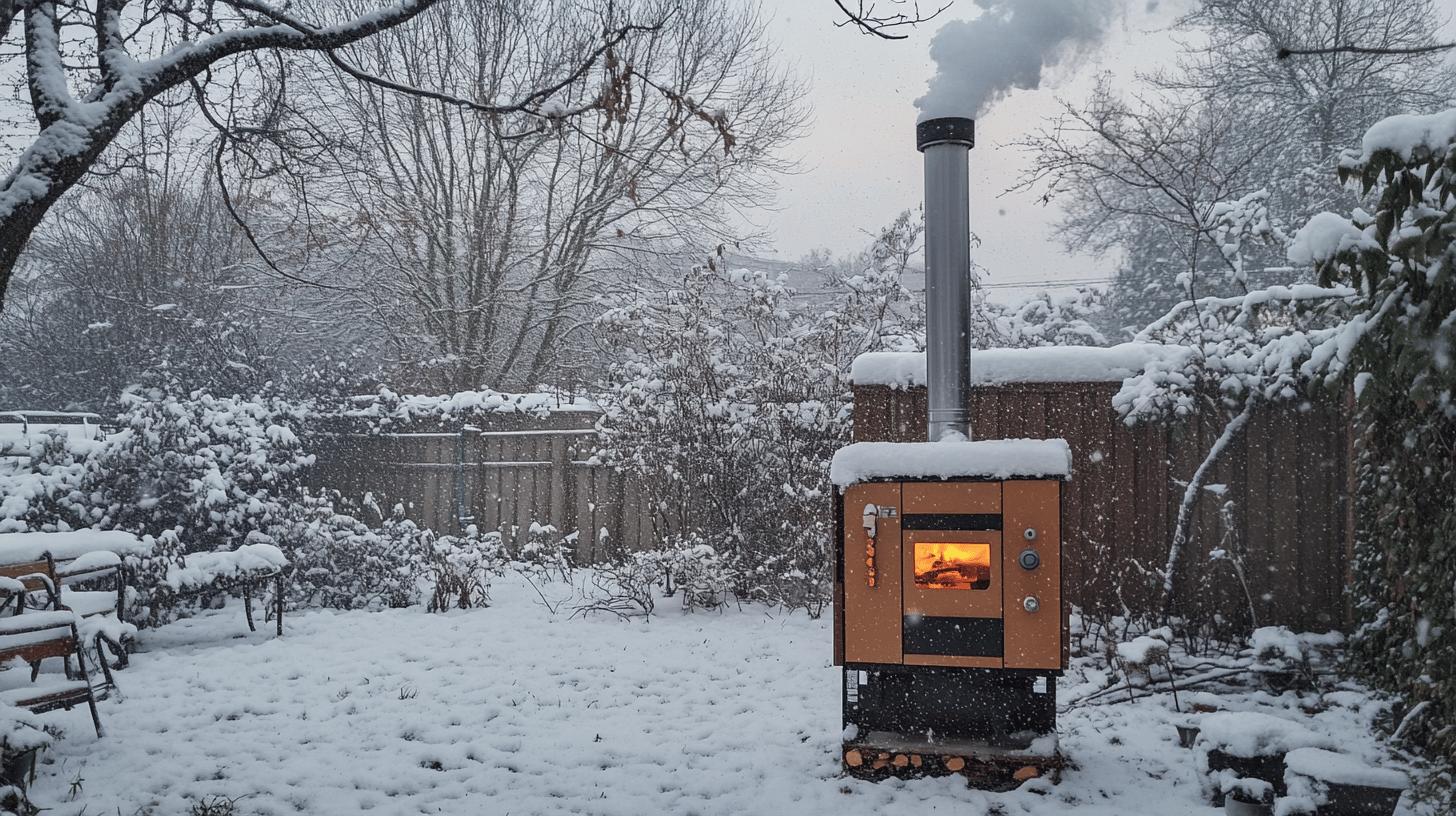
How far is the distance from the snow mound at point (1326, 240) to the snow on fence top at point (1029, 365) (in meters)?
2.40

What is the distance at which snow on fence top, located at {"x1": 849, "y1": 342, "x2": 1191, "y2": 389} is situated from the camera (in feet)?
20.7

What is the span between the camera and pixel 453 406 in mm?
9914

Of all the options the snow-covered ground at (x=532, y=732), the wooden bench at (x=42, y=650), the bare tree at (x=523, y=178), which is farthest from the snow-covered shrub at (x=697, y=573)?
the bare tree at (x=523, y=178)

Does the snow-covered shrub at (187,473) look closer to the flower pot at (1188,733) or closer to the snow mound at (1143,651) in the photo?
the snow mound at (1143,651)

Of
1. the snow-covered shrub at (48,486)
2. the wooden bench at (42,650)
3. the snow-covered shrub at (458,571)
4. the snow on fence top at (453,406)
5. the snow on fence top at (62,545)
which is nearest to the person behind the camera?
the wooden bench at (42,650)

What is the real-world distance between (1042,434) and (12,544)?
580 cm

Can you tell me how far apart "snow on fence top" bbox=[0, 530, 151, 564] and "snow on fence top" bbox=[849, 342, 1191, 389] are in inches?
179

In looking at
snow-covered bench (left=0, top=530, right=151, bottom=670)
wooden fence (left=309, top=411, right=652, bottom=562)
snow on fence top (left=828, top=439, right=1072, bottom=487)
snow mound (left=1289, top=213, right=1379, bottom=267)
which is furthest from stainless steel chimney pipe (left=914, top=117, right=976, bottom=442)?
wooden fence (left=309, top=411, right=652, bottom=562)

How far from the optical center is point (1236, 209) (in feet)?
20.3

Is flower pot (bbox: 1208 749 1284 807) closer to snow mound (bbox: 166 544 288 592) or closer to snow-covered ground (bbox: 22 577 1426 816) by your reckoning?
snow-covered ground (bbox: 22 577 1426 816)

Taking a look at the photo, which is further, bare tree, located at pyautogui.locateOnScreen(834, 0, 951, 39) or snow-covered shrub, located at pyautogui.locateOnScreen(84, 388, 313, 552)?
snow-covered shrub, located at pyautogui.locateOnScreen(84, 388, 313, 552)

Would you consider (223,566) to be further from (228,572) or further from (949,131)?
(949,131)

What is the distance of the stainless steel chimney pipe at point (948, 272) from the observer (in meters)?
4.75

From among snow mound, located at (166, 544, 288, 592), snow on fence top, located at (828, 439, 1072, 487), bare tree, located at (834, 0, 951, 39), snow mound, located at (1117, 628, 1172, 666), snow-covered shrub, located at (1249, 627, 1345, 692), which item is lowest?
snow-covered shrub, located at (1249, 627, 1345, 692)
